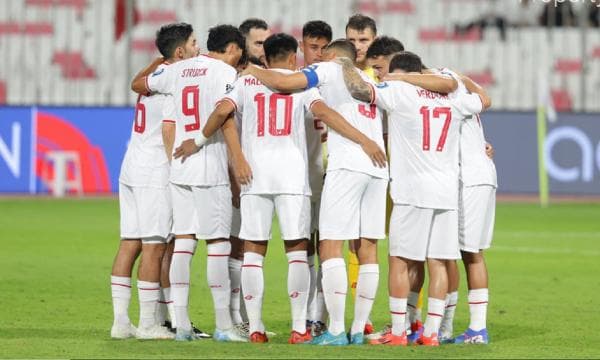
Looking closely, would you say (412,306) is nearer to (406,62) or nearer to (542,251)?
(406,62)

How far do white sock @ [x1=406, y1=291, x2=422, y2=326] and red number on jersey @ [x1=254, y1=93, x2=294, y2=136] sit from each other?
1488 mm

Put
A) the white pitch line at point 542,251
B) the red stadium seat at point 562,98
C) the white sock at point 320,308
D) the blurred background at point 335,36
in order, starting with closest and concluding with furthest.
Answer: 1. the white sock at point 320,308
2. the white pitch line at point 542,251
3. the blurred background at point 335,36
4. the red stadium seat at point 562,98

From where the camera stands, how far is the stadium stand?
23828mm

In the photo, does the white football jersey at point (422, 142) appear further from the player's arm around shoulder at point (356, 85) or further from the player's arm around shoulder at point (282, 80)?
the player's arm around shoulder at point (282, 80)

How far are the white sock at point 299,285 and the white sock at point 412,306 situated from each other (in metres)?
0.90

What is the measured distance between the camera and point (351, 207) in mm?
7832

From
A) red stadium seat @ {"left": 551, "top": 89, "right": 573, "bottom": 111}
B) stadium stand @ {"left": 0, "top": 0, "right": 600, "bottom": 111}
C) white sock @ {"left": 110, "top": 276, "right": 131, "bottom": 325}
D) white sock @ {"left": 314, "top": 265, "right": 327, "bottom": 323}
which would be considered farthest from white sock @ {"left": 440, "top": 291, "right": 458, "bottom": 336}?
red stadium seat @ {"left": 551, "top": 89, "right": 573, "bottom": 111}

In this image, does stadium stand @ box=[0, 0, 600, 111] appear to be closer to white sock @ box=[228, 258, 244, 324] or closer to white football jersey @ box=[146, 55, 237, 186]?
white sock @ box=[228, 258, 244, 324]

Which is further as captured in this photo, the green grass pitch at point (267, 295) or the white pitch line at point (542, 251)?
the white pitch line at point (542, 251)

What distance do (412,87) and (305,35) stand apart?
1161 mm

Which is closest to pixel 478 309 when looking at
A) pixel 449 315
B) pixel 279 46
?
pixel 449 315

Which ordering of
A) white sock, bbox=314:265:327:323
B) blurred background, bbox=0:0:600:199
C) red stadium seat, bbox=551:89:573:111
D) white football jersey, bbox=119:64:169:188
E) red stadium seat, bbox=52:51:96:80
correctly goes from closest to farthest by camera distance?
white football jersey, bbox=119:64:169:188, white sock, bbox=314:265:327:323, blurred background, bbox=0:0:600:199, red stadium seat, bbox=52:51:96:80, red stadium seat, bbox=551:89:573:111

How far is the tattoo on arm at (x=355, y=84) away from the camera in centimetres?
785

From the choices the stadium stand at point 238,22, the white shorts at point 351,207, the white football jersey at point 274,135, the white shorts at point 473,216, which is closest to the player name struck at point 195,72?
the white football jersey at point 274,135
